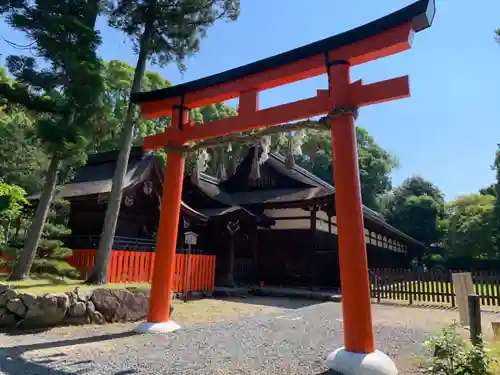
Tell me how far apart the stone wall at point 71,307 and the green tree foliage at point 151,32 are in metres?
1.42

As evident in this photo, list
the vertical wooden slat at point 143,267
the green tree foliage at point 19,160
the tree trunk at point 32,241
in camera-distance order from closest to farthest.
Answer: the tree trunk at point 32,241
the vertical wooden slat at point 143,267
the green tree foliage at point 19,160

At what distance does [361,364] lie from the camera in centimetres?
423

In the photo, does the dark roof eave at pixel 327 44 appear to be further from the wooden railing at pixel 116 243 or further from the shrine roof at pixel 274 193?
the shrine roof at pixel 274 193

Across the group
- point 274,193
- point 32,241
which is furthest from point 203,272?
point 274,193

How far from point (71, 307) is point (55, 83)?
539 centimetres

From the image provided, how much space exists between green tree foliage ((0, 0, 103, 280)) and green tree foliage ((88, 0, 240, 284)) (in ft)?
3.51

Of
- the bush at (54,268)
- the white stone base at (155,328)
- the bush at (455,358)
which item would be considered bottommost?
the white stone base at (155,328)

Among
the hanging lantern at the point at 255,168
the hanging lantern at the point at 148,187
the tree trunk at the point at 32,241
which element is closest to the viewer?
the tree trunk at the point at 32,241

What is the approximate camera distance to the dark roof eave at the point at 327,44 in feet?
15.1

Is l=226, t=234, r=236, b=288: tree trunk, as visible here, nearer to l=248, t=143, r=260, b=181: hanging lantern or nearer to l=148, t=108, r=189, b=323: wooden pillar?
l=248, t=143, r=260, b=181: hanging lantern

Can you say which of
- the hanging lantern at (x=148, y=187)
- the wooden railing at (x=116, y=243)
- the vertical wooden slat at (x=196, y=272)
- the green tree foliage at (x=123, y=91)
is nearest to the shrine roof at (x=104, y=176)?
the hanging lantern at (x=148, y=187)

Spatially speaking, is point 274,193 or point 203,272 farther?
point 274,193

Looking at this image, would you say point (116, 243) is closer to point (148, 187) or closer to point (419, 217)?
point (148, 187)

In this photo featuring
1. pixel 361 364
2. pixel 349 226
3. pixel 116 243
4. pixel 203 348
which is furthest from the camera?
pixel 116 243
